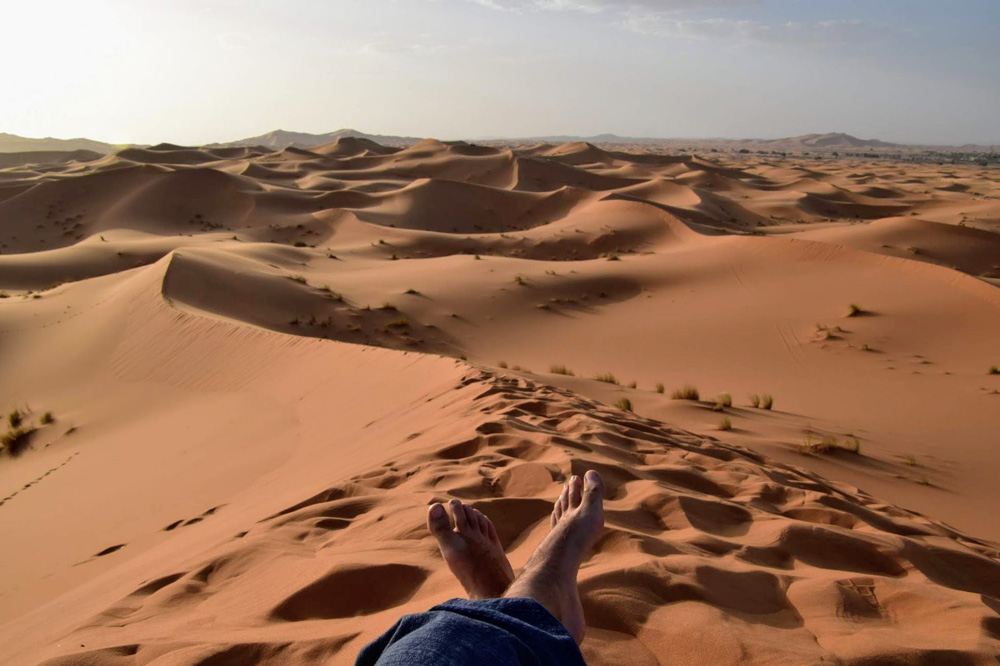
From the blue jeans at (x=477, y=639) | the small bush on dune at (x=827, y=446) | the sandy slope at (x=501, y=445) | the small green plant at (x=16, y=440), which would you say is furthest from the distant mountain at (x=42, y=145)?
the blue jeans at (x=477, y=639)

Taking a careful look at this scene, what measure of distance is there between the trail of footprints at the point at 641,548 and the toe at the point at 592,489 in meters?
0.24

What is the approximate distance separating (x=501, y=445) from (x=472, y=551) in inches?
70.3

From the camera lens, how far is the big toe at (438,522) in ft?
9.01

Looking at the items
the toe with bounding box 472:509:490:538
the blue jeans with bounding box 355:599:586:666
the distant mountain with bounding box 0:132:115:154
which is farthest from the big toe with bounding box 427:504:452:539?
the distant mountain with bounding box 0:132:115:154

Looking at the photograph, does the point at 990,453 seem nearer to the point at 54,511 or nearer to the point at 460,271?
the point at 54,511

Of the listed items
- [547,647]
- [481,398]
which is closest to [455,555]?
[547,647]

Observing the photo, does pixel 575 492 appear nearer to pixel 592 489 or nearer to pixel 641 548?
pixel 592 489

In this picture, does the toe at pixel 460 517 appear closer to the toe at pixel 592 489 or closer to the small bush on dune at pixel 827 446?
the toe at pixel 592 489

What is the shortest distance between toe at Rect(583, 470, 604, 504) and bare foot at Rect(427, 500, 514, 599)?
428mm

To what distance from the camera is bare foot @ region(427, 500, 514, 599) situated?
2.54 meters

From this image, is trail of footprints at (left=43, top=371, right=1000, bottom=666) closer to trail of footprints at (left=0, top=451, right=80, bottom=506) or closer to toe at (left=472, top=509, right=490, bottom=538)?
toe at (left=472, top=509, right=490, bottom=538)

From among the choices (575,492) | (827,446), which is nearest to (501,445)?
(575,492)

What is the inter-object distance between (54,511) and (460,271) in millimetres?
12873

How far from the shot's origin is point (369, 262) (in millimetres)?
21250
